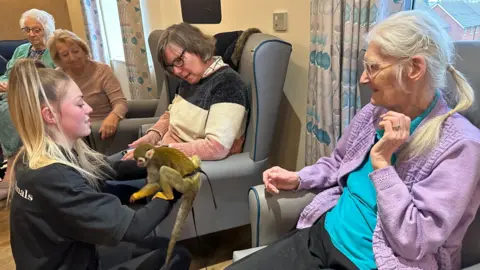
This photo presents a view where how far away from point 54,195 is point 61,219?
0.23 feet

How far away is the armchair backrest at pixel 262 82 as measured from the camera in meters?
1.42

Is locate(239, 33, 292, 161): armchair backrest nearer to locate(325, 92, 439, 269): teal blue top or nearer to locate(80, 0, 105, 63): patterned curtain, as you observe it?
locate(325, 92, 439, 269): teal blue top

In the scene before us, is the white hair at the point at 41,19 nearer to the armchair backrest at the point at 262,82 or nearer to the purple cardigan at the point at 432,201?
the armchair backrest at the point at 262,82

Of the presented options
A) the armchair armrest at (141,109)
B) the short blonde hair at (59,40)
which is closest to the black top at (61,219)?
the short blonde hair at (59,40)

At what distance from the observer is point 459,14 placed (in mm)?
1407

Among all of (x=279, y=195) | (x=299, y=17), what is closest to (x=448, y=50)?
(x=279, y=195)

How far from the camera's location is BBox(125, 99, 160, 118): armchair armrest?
245 cm

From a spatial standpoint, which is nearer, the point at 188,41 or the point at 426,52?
the point at 426,52

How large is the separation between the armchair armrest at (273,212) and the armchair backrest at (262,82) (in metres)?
0.37

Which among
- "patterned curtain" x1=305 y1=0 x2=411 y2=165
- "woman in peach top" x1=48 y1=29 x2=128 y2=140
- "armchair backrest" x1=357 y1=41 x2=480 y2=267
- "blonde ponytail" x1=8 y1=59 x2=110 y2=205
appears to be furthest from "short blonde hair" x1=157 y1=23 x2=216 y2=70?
"armchair backrest" x1=357 y1=41 x2=480 y2=267

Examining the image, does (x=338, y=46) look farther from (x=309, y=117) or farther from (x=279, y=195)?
(x=279, y=195)

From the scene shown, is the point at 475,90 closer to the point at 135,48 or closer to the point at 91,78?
the point at 91,78

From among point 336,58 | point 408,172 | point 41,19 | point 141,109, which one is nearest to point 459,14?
point 336,58

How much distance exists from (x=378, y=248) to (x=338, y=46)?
0.81 metres
